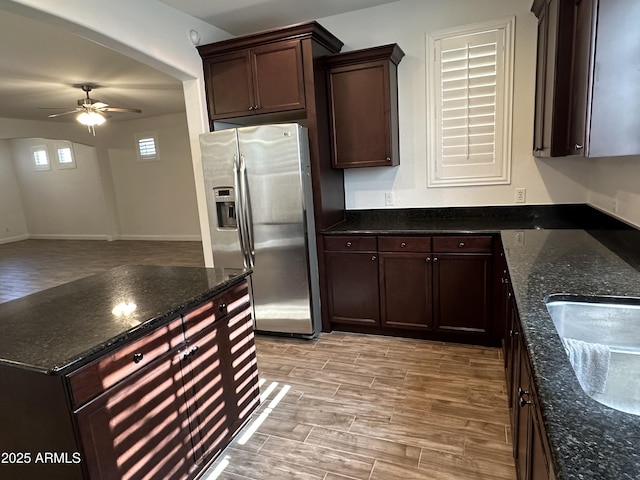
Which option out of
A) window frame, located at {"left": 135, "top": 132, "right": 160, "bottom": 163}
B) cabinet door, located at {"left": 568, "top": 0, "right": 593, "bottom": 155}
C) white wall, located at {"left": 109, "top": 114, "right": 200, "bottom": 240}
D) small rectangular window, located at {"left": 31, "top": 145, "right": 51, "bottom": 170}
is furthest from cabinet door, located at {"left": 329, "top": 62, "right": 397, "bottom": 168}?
small rectangular window, located at {"left": 31, "top": 145, "right": 51, "bottom": 170}

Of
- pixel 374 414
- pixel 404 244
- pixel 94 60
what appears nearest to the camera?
A: pixel 374 414

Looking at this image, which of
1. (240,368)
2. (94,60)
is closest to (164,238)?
(94,60)

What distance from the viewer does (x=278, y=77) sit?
10.5 feet

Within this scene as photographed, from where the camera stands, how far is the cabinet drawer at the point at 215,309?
70.6 inches

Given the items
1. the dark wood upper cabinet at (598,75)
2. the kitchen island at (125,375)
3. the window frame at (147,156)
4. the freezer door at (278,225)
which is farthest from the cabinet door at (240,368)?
the window frame at (147,156)

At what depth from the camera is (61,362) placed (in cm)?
121

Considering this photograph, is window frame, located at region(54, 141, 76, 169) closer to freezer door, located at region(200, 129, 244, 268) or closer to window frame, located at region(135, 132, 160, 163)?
window frame, located at region(135, 132, 160, 163)

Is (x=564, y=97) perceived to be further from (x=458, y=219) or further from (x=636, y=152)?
(x=458, y=219)

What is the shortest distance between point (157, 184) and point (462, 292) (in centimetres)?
761

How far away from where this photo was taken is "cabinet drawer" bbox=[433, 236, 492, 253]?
2.89 meters

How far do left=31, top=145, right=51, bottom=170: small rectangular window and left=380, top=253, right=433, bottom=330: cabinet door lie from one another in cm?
1047

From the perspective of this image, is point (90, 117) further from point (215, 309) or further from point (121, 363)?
point (121, 363)

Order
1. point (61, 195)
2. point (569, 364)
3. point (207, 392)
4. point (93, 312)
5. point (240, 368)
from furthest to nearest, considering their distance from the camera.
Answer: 1. point (61, 195)
2. point (240, 368)
3. point (207, 392)
4. point (93, 312)
5. point (569, 364)

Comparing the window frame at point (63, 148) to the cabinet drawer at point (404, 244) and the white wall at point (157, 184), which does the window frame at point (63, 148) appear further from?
the cabinet drawer at point (404, 244)
